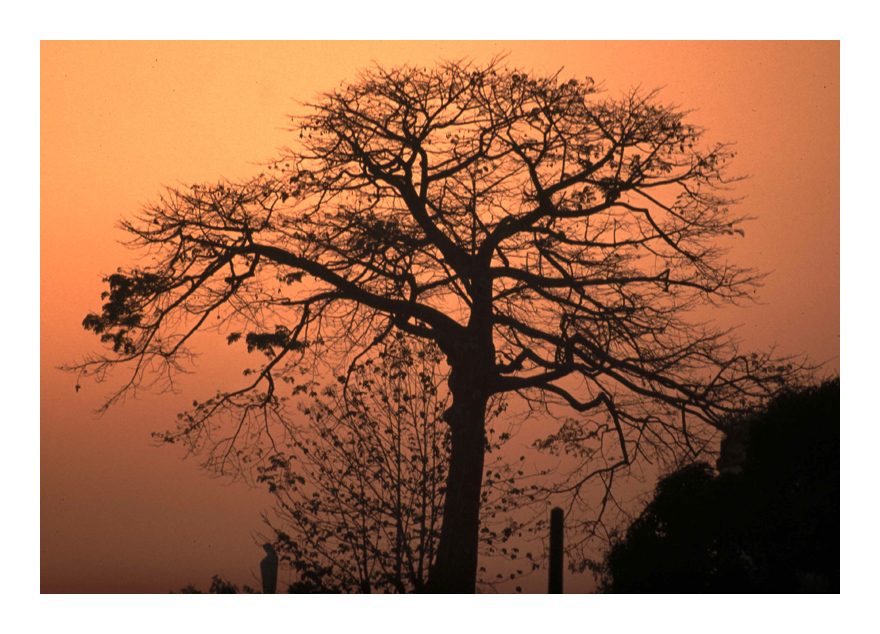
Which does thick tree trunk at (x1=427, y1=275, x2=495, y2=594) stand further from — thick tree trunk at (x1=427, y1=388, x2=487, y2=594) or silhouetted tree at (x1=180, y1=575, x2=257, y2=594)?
silhouetted tree at (x1=180, y1=575, x2=257, y2=594)

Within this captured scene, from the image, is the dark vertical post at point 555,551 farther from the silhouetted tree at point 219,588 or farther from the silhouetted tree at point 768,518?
the silhouetted tree at point 219,588

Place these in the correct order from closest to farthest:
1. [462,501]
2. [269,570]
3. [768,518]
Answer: [768,518]
[269,570]
[462,501]

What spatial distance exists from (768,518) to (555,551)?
2193 mm

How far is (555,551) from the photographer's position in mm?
8406

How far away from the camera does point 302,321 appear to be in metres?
9.41

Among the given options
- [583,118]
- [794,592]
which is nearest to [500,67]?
[583,118]

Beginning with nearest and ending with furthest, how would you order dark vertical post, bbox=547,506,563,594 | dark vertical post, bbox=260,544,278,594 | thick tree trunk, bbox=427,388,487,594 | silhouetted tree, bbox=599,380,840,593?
silhouetted tree, bbox=599,380,840,593 < dark vertical post, bbox=260,544,278,594 < dark vertical post, bbox=547,506,563,594 < thick tree trunk, bbox=427,388,487,594

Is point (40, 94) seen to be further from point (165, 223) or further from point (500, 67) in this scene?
point (500, 67)

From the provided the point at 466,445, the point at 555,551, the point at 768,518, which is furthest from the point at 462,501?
the point at 768,518

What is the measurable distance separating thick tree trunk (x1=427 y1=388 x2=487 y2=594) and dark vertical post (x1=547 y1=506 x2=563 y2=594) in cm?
80

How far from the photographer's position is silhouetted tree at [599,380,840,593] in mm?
6934

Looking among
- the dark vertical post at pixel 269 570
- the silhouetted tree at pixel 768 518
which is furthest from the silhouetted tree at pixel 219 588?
the silhouetted tree at pixel 768 518

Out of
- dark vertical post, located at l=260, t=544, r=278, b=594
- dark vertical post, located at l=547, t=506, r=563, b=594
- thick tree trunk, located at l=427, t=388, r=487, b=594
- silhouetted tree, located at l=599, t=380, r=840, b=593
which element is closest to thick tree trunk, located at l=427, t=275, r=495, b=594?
thick tree trunk, located at l=427, t=388, r=487, b=594

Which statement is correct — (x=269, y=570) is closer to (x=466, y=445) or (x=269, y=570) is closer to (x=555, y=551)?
(x=466, y=445)
